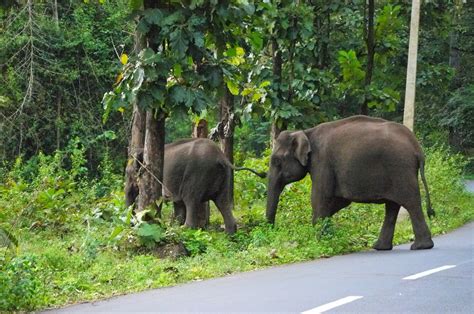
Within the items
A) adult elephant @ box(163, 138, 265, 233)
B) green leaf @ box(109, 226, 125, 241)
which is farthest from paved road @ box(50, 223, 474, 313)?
adult elephant @ box(163, 138, 265, 233)

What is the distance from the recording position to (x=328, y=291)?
9.05 m

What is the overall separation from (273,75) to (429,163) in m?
6.17

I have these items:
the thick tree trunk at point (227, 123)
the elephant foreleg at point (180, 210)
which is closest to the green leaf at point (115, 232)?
the elephant foreleg at point (180, 210)

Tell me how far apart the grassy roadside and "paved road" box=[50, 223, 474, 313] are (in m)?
0.47

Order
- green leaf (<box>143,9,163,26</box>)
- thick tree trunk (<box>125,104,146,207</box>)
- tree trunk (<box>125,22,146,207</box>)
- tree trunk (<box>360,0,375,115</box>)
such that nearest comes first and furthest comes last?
green leaf (<box>143,9,163,26</box>), tree trunk (<box>125,22,146,207</box>), thick tree trunk (<box>125,104,146,207</box>), tree trunk (<box>360,0,375,115</box>)

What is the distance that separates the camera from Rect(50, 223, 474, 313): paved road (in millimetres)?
8125

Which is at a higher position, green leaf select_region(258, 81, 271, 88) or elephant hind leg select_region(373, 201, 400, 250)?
green leaf select_region(258, 81, 271, 88)

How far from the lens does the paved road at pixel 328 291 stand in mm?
8125

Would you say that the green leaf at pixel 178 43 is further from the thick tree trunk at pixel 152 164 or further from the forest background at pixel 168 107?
the thick tree trunk at pixel 152 164

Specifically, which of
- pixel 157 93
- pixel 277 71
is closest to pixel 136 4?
pixel 157 93

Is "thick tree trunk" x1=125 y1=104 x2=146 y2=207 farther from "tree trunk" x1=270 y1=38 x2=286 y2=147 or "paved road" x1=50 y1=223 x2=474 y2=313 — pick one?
"paved road" x1=50 y1=223 x2=474 y2=313

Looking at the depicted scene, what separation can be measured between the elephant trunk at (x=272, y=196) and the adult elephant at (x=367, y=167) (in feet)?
2.78

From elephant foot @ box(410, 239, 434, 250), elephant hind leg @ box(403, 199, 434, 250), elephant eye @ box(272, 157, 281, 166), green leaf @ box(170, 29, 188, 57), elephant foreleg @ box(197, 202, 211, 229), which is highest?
green leaf @ box(170, 29, 188, 57)

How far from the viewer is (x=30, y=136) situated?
1019 inches
